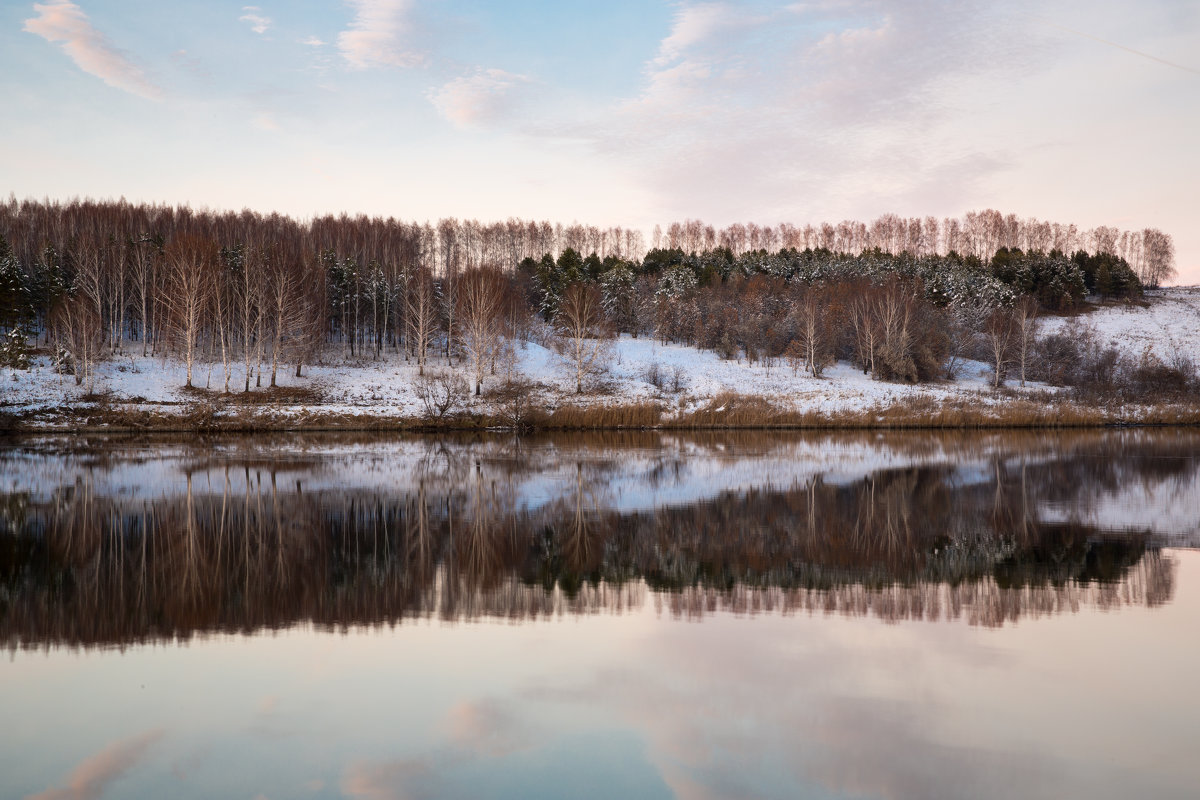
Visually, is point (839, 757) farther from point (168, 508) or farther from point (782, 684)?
point (168, 508)

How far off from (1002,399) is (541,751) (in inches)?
2147

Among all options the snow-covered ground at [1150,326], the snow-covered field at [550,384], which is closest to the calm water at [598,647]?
the snow-covered field at [550,384]

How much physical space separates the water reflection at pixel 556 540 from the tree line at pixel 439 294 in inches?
1037

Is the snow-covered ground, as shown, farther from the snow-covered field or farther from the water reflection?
the water reflection

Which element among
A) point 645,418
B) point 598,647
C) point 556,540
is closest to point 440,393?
point 645,418

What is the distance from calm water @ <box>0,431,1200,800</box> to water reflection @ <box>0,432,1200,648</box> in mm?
89

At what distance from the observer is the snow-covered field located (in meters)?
46.5

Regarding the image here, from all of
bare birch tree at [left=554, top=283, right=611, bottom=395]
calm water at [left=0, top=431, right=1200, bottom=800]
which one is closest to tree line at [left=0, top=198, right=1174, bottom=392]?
bare birch tree at [left=554, top=283, right=611, bottom=395]

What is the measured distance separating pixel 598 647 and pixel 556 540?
5842 millimetres

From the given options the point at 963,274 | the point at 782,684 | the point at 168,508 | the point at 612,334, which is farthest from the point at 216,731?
the point at 963,274

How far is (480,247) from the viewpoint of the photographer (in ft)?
319

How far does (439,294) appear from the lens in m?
67.1

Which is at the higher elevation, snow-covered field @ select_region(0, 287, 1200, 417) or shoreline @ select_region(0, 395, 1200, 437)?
snow-covered field @ select_region(0, 287, 1200, 417)

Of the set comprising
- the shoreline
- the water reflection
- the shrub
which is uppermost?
the shrub
